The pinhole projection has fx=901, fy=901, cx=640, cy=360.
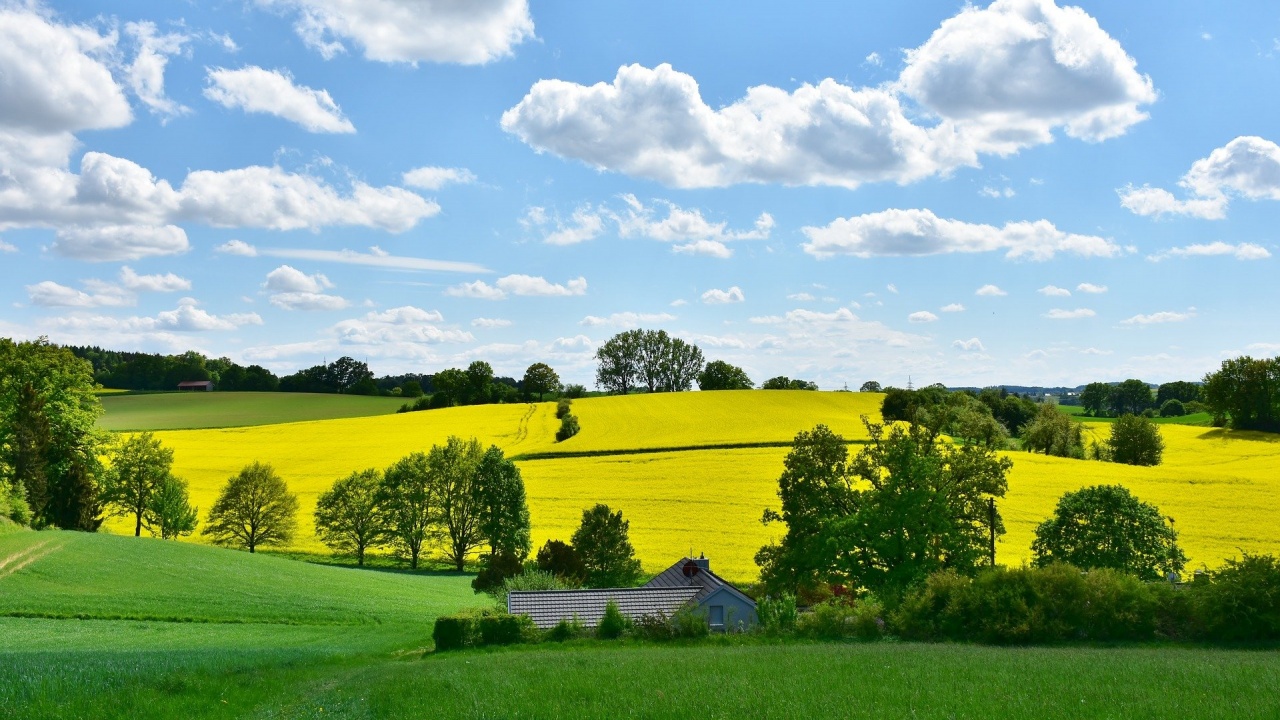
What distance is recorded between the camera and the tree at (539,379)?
4820 inches

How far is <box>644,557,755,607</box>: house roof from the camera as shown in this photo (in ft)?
→ 106

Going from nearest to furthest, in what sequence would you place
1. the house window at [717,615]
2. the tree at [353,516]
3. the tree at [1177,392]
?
the house window at [717,615], the tree at [353,516], the tree at [1177,392]

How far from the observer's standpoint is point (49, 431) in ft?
176

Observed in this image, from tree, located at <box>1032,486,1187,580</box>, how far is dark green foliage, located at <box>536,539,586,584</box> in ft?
62.0

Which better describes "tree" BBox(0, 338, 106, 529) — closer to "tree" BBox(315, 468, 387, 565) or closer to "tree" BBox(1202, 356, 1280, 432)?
"tree" BBox(315, 468, 387, 565)

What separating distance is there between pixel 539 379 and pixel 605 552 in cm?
8302

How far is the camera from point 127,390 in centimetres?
13125

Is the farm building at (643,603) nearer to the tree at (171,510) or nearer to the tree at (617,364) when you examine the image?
the tree at (171,510)

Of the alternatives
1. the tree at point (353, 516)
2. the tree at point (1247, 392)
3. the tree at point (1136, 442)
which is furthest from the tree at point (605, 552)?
the tree at point (1247, 392)

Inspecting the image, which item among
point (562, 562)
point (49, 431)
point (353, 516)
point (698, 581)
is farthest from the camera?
point (353, 516)

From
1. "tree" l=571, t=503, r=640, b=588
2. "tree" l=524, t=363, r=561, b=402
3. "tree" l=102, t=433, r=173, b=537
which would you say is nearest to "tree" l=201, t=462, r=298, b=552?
"tree" l=102, t=433, r=173, b=537

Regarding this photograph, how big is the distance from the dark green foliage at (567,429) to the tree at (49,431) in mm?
41105

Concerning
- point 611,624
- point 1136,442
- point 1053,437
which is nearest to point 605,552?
point 611,624

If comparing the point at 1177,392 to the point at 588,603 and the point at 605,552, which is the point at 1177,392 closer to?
the point at 605,552
